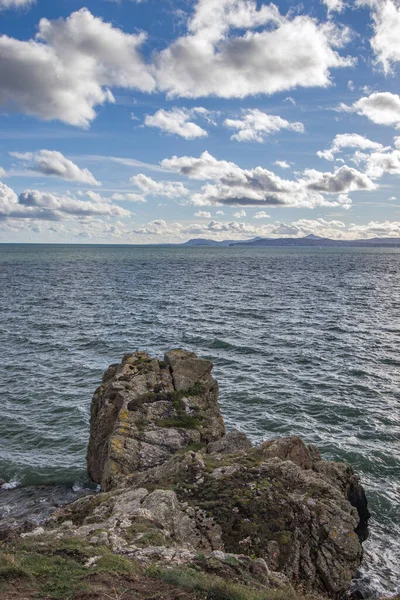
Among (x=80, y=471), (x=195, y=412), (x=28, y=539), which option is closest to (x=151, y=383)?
(x=195, y=412)

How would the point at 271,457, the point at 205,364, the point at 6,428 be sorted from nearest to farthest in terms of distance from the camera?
the point at 271,457
the point at 205,364
the point at 6,428

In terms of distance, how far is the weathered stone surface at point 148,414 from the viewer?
17.2 meters

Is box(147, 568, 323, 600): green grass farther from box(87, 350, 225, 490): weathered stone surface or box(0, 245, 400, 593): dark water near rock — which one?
box(0, 245, 400, 593): dark water near rock

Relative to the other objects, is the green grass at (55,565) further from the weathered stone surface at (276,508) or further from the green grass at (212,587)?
the weathered stone surface at (276,508)

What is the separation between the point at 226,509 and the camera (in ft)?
41.6

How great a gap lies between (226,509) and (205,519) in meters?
0.71

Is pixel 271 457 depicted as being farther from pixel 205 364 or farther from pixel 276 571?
pixel 205 364

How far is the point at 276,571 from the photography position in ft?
37.3

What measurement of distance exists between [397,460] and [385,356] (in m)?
18.7

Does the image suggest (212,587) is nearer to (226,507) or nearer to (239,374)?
(226,507)

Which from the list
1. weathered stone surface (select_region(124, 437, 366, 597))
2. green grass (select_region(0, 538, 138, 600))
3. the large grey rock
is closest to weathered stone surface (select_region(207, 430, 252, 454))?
the large grey rock

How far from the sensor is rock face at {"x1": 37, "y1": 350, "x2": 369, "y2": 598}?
10820 mm

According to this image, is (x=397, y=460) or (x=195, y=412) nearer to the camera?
(x=195, y=412)

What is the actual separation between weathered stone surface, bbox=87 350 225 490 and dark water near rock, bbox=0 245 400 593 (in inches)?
160
